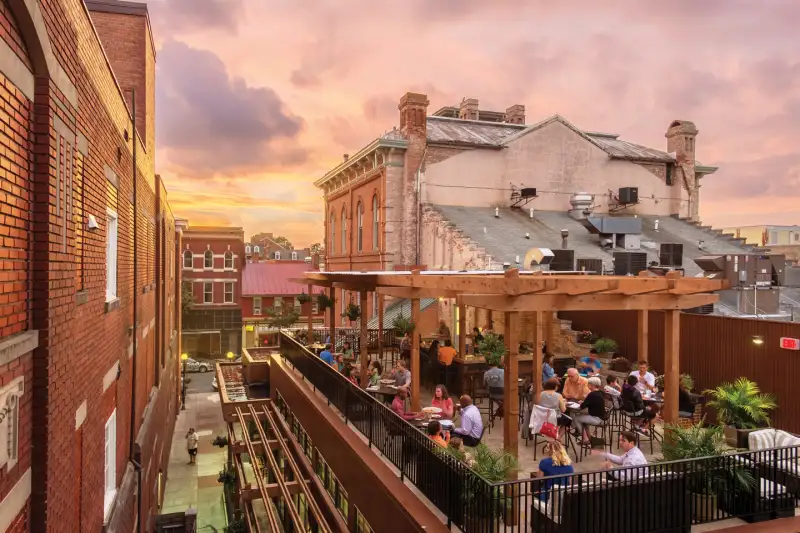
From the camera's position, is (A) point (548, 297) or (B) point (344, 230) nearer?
(A) point (548, 297)

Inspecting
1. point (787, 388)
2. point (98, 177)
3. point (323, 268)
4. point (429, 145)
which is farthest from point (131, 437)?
point (323, 268)

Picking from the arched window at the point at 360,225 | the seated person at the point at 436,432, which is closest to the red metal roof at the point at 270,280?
the arched window at the point at 360,225

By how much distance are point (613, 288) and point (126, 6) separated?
48.6 feet

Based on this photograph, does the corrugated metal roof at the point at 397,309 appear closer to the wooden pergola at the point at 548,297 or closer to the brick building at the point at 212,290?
the wooden pergola at the point at 548,297

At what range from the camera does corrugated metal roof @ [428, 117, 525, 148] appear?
92.4 feet

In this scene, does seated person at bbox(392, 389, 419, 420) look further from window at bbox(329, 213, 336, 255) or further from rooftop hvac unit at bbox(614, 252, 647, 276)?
window at bbox(329, 213, 336, 255)

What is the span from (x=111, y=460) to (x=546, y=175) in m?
25.6

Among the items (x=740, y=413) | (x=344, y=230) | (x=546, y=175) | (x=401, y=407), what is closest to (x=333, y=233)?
(x=344, y=230)

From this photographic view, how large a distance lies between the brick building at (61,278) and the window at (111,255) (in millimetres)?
41

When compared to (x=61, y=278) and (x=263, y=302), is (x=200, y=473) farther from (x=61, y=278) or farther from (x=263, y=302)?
(x=263, y=302)

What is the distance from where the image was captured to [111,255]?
392 inches

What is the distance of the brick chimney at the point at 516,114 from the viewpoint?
3781cm

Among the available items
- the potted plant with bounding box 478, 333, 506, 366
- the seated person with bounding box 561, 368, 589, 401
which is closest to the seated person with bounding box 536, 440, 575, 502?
the seated person with bounding box 561, 368, 589, 401

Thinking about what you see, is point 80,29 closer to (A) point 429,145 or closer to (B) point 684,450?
(B) point 684,450
